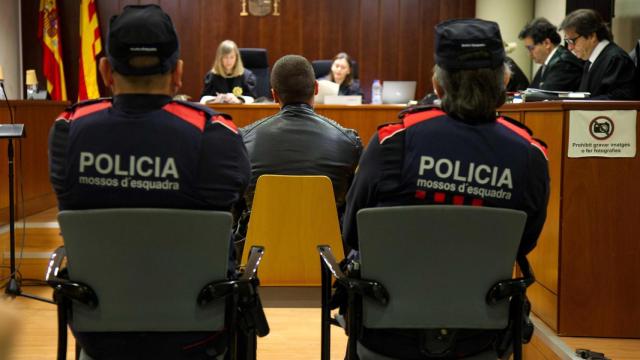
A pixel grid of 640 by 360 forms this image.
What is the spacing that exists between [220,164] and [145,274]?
1.05 feet

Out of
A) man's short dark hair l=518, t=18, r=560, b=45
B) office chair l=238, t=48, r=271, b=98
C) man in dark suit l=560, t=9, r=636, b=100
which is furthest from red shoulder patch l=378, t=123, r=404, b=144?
office chair l=238, t=48, r=271, b=98

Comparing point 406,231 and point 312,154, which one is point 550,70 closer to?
point 312,154

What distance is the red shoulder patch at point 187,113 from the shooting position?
1711mm

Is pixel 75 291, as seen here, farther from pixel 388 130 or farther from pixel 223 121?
pixel 388 130

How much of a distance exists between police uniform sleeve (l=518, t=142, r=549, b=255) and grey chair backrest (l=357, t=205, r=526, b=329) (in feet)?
0.52

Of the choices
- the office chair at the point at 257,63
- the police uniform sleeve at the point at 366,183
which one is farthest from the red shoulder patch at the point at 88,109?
the office chair at the point at 257,63

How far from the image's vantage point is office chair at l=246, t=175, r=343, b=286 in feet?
7.95

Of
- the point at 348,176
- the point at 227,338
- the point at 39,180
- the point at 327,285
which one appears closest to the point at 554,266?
the point at 348,176

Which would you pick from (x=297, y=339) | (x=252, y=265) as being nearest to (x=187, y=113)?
(x=252, y=265)

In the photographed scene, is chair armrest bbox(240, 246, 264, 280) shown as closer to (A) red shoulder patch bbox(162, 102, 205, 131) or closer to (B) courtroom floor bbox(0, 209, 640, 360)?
(A) red shoulder patch bbox(162, 102, 205, 131)

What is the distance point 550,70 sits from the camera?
5.37 metres

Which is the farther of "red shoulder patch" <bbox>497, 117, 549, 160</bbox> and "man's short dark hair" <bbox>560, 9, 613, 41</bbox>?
"man's short dark hair" <bbox>560, 9, 613, 41</bbox>

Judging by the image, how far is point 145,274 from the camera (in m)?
1.60

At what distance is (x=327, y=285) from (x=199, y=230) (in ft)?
1.86
